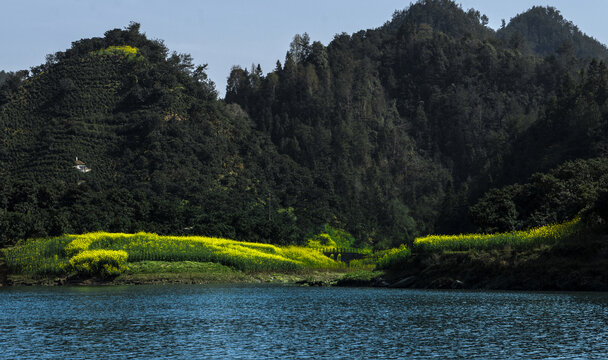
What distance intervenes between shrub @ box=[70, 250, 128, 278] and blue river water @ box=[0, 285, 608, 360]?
19.6 metres

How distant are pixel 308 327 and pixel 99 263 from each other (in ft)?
147

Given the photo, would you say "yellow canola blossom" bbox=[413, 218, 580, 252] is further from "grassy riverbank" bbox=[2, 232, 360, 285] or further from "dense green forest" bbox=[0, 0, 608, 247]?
"dense green forest" bbox=[0, 0, 608, 247]

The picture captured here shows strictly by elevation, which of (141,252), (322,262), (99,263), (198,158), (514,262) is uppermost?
(198,158)

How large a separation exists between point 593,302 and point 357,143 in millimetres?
151863

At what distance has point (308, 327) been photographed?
3700 centimetres

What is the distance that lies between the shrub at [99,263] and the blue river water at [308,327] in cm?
1957

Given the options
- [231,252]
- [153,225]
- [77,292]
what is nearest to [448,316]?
[77,292]

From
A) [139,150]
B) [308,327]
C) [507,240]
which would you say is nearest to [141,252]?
[507,240]

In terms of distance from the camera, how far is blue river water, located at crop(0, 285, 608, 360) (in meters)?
29.1

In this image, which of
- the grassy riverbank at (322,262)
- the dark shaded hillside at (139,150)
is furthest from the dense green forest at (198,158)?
the grassy riverbank at (322,262)

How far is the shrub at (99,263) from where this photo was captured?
75188 millimetres

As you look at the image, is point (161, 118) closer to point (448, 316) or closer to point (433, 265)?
point (433, 265)

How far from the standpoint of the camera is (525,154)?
148375 mm

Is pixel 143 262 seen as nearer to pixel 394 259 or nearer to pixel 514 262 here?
pixel 394 259
